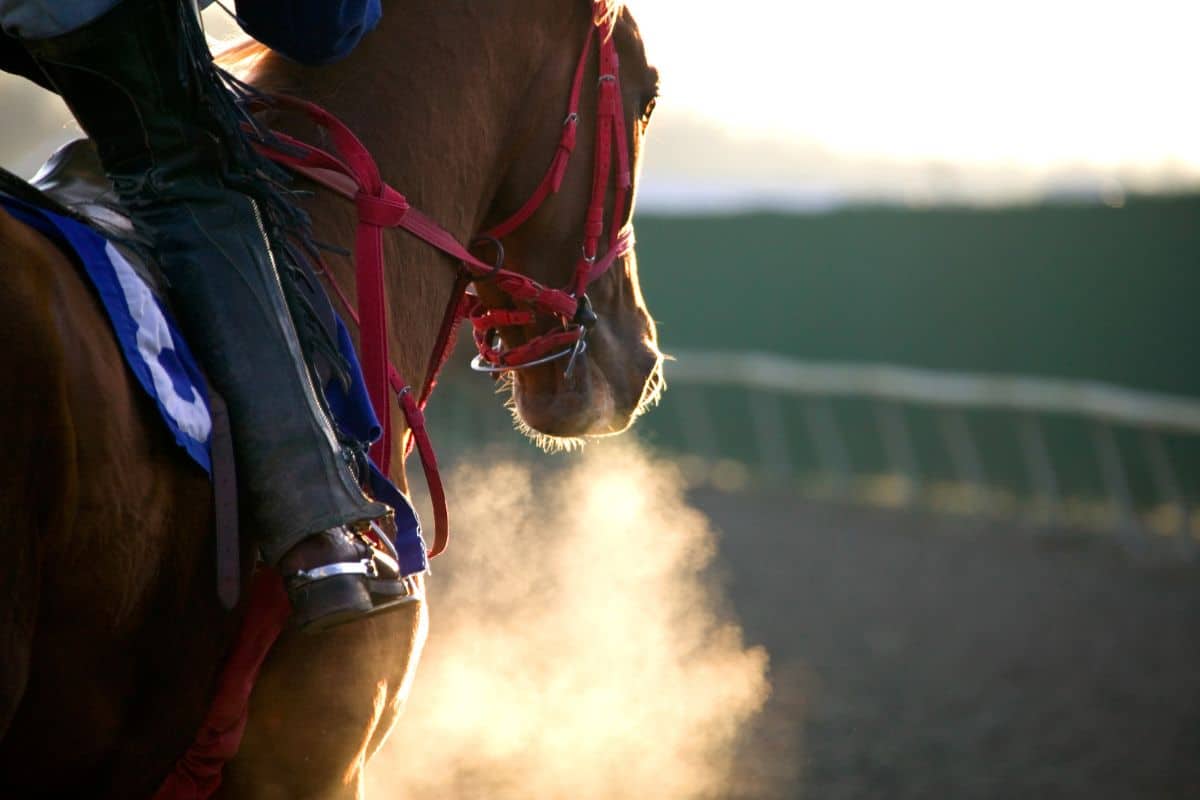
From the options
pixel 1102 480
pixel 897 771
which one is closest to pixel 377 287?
pixel 897 771

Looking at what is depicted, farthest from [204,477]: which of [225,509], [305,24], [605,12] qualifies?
[605,12]

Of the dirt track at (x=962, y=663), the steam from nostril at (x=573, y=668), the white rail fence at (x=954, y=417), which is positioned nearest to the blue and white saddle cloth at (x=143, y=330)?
the steam from nostril at (x=573, y=668)

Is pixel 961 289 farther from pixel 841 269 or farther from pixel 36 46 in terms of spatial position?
pixel 36 46

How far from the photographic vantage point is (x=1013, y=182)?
15.4 m

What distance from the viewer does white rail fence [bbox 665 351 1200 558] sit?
11.1 metres

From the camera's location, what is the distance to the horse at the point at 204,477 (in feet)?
7.05

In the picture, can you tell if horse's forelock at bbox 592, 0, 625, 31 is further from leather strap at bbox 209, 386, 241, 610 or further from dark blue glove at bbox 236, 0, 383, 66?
leather strap at bbox 209, 386, 241, 610

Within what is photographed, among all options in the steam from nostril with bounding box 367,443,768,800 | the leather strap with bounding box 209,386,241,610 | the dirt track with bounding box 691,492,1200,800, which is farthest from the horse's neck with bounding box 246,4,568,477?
the dirt track with bounding box 691,492,1200,800

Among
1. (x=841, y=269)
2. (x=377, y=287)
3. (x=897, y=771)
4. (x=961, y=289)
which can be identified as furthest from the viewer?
(x=841, y=269)

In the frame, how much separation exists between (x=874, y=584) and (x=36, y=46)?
8116 mm

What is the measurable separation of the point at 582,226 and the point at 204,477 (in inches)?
50.7

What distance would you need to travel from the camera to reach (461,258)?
318 centimetres

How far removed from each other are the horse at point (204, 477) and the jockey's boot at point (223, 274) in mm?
130

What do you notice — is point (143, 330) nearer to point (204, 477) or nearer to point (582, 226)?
point (204, 477)
